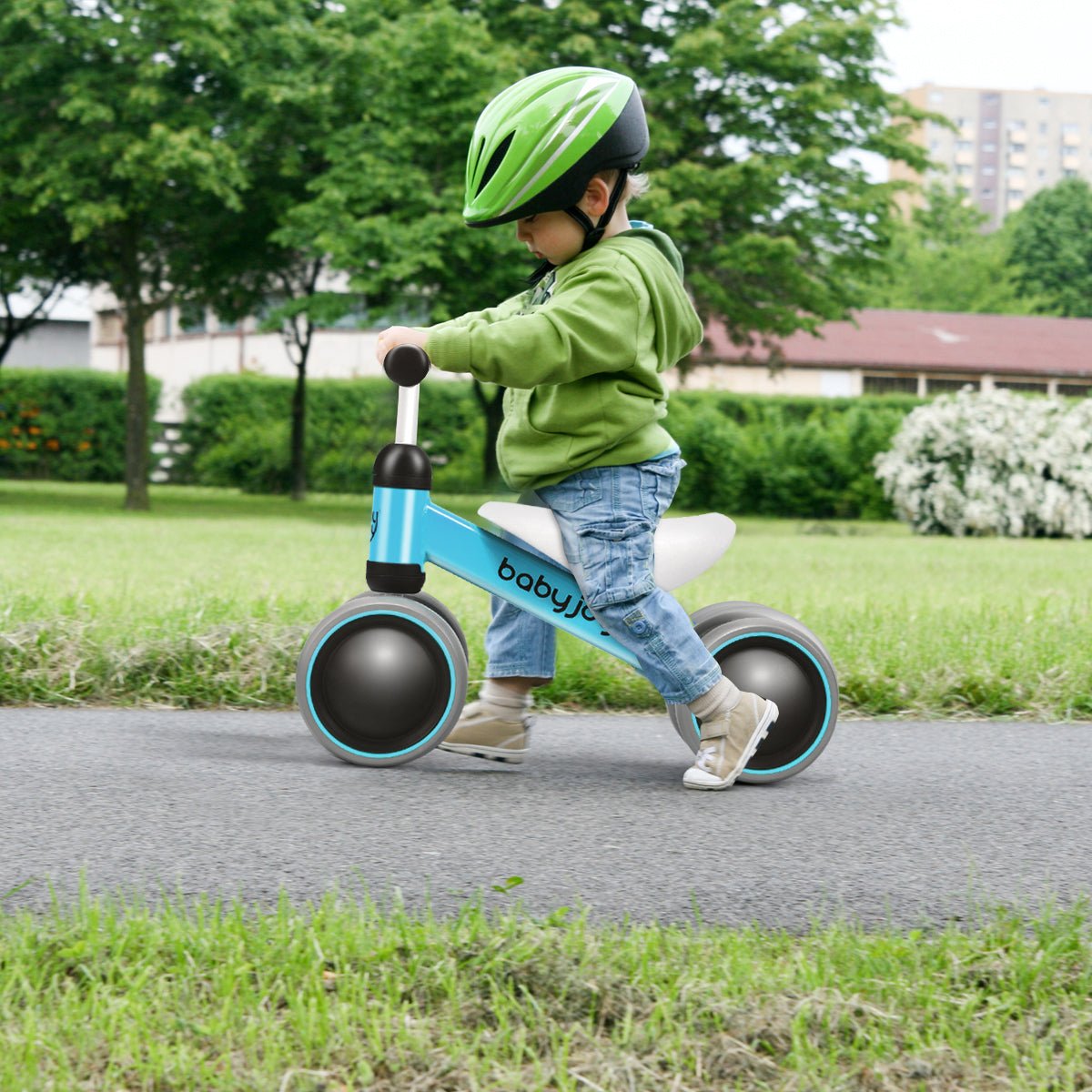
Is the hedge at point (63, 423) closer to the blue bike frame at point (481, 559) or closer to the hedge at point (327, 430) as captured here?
the hedge at point (327, 430)

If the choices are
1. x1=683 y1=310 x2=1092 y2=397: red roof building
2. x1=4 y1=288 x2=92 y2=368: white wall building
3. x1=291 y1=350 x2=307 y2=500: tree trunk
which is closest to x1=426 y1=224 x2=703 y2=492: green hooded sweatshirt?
x1=291 y1=350 x2=307 y2=500: tree trunk

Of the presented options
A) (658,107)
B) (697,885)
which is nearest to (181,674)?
(697,885)

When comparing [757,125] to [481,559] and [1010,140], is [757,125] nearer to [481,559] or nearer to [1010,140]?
[481,559]

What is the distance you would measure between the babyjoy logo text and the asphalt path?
0.42 metres

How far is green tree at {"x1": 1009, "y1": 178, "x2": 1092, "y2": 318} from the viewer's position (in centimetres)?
6419

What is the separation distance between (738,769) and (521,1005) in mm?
1572

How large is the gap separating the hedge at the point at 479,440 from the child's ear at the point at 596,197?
21423 millimetres

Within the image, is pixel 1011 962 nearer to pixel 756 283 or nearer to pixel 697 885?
pixel 697 885

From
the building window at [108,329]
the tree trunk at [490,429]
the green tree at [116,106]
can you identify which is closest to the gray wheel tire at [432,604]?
the green tree at [116,106]

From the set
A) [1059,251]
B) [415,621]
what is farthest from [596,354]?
[1059,251]

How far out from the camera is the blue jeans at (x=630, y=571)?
136 inches

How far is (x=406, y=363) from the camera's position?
3285mm

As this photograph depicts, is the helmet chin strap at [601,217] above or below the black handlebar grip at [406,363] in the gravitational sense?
above

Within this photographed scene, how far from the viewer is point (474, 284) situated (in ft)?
59.5
